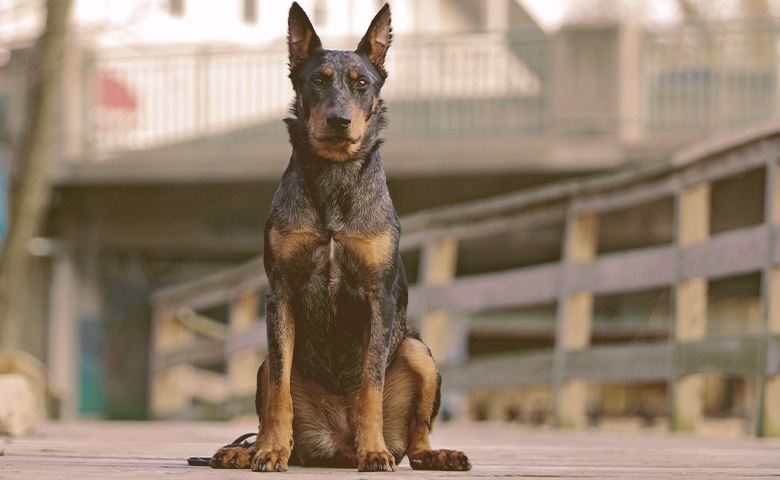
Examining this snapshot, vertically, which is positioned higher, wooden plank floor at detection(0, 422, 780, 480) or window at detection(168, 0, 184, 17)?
window at detection(168, 0, 184, 17)

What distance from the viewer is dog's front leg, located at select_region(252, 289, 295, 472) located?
13.9ft

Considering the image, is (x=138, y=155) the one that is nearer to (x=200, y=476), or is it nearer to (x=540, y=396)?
(x=540, y=396)

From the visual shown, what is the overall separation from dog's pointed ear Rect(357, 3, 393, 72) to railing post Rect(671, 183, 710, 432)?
3473 millimetres

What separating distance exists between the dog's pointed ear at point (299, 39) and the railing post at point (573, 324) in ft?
14.2

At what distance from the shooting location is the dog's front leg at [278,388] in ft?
13.9

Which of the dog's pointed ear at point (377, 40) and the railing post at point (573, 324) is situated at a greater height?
the dog's pointed ear at point (377, 40)

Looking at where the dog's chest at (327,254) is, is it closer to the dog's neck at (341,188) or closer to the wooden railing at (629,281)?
the dog's neck at (341,188)

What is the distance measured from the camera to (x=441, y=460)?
14.2 ft

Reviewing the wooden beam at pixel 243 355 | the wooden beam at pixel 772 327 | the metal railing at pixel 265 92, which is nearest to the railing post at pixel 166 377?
the wooden beam at pixel 243 355

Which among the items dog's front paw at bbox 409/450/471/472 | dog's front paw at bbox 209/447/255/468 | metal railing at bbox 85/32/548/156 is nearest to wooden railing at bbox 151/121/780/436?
dog's front paw at bbox 409/450/471/472

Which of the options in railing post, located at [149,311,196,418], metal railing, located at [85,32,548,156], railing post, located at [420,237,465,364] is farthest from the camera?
metal railing, located at [85,32,548,156]

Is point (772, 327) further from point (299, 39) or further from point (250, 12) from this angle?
point (250, 12)

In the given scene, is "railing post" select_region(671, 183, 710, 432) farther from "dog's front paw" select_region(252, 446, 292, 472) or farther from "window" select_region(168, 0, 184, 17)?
"window" select_region(168, 0, 184, 17)

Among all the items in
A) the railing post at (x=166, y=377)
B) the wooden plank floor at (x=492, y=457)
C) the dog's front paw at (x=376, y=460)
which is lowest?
the railing post at (x=166, y=377)
